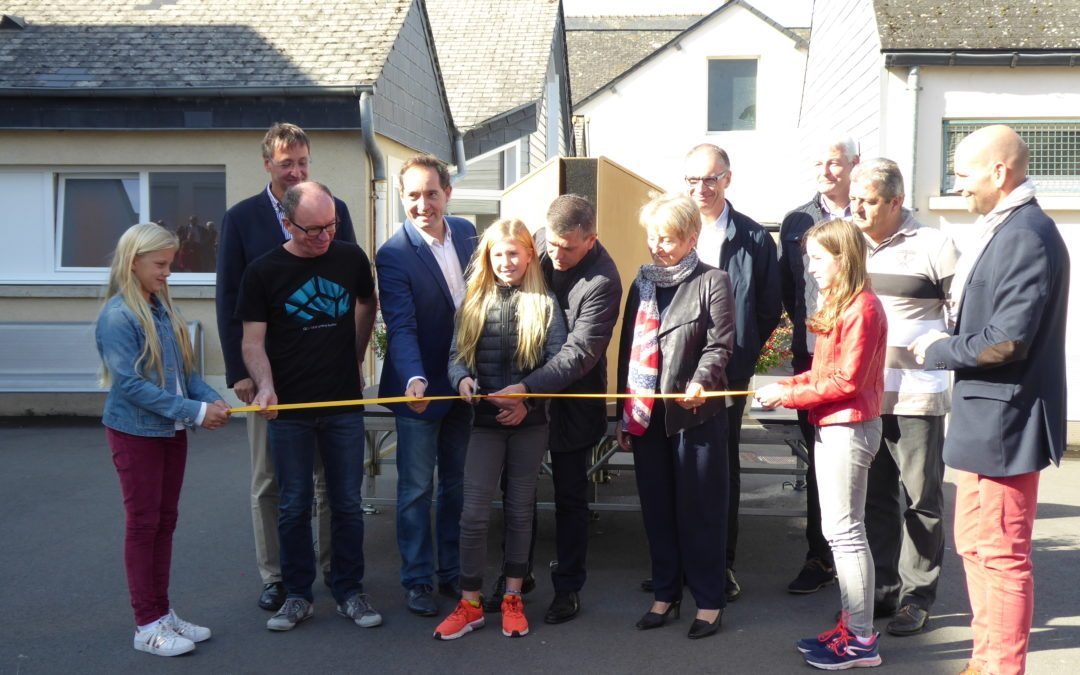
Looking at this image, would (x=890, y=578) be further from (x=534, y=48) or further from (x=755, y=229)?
(x=534, y=48)

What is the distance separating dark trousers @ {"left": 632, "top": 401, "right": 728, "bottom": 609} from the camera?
4508mm

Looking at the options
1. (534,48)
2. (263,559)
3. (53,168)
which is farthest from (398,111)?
(263,559)

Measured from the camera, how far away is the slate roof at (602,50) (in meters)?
33.6

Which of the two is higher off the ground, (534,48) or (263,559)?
(534,48)

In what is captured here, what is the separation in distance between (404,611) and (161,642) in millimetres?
1115

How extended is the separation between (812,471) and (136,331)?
132 inches

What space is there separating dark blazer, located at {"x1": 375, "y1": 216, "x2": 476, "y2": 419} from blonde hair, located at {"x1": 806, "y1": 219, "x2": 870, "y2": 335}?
1.73 meters

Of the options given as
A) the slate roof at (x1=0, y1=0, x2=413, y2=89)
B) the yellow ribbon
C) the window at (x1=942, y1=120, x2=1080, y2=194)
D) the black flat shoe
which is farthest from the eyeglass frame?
the slate roof at (x1=0, y1=0, x2=413, y2=89)

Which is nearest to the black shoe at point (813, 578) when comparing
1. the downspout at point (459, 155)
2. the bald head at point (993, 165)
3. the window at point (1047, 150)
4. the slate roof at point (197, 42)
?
the bald head at point (993, 165)

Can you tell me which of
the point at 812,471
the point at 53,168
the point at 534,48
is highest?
the point at 534,48

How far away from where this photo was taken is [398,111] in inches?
473

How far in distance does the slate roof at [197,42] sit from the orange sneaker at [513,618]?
7272mm

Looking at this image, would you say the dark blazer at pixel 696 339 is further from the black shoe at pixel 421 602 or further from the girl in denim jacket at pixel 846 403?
the black shoe at pixel 421 602

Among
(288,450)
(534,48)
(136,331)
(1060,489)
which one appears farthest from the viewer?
(534,48)
